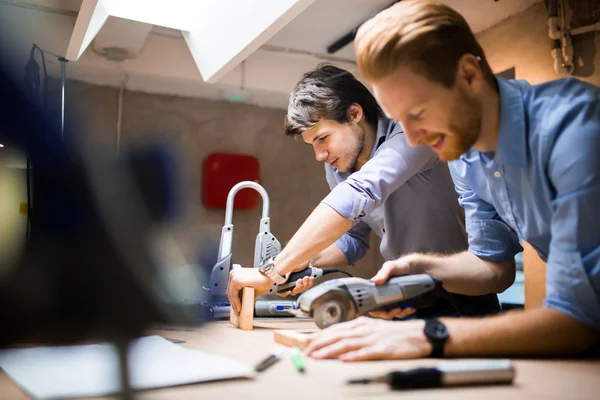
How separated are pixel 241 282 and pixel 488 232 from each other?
1.90ft

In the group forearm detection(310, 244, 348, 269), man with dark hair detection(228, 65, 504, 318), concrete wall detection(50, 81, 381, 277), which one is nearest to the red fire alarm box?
concrete wall detection(50, 81, 381, 277)

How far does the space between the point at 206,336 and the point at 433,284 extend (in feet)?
1.46

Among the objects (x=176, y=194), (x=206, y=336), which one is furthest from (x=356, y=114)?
(x=176, y=194)

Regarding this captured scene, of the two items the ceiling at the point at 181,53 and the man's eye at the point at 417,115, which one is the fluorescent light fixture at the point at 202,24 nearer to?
the ceiling at the point at 181,53

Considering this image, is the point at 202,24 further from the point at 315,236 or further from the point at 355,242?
the point at 355,242

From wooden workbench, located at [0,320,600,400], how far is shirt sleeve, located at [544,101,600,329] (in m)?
0.09

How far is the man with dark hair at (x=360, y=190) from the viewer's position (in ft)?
3.79

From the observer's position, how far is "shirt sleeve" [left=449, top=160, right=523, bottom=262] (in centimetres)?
102

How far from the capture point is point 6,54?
43 centimetres

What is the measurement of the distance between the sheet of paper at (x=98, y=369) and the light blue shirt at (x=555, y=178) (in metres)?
0.48

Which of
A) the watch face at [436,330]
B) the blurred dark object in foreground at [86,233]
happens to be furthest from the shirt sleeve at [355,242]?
the blurred dark object in foreground at [86,233]

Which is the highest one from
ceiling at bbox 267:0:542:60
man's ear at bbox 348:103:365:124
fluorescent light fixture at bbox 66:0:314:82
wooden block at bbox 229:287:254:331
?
fluorescent light fixture at bbox 66:0:314:82

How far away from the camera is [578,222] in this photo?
68 centimetres

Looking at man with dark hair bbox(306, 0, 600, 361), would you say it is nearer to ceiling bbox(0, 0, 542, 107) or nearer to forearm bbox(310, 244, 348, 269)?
ceiling bbox(0, 0, 542, 107)
